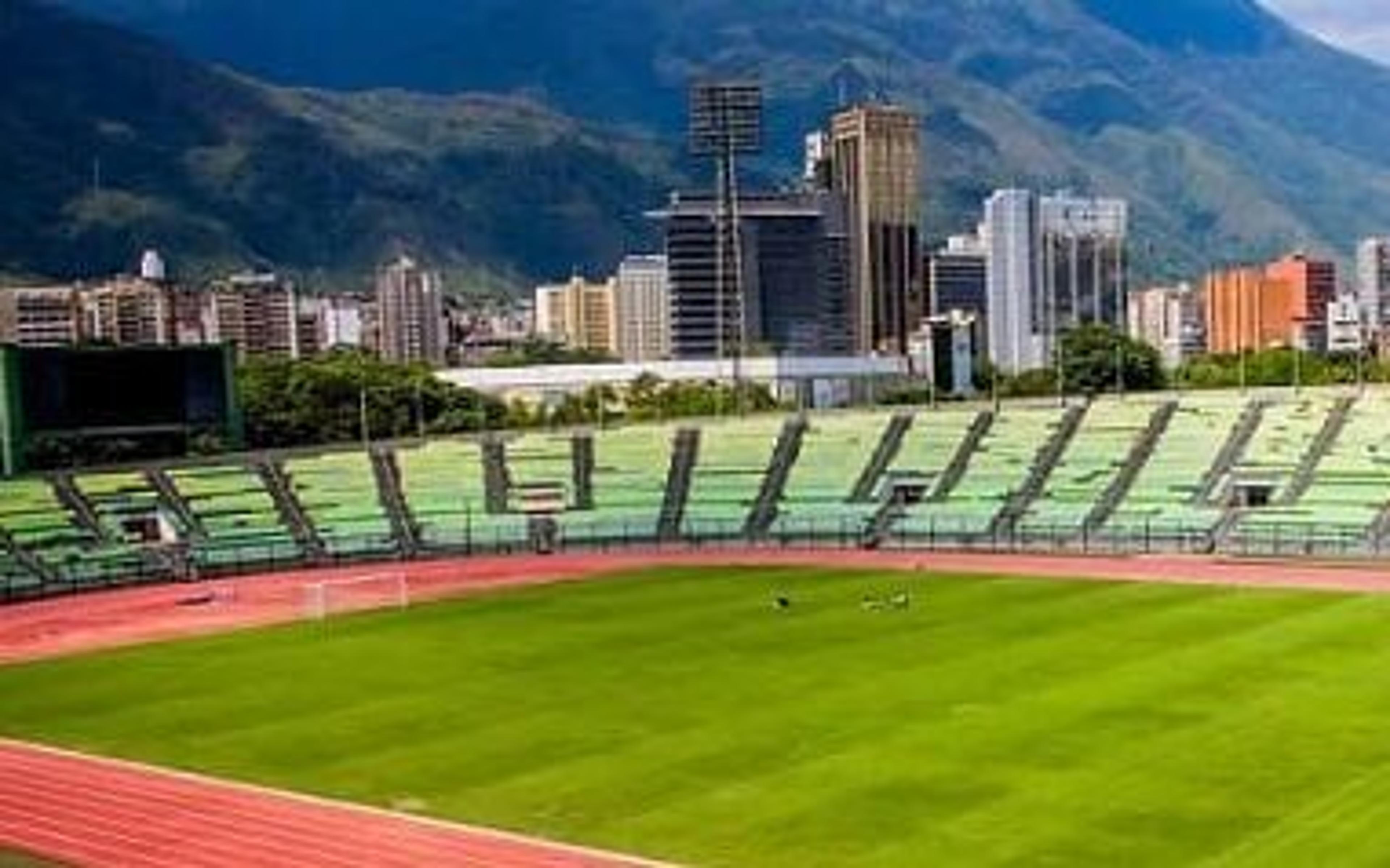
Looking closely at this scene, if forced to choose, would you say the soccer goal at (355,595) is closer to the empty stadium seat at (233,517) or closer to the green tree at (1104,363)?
the empty stadium seat at (233,517)

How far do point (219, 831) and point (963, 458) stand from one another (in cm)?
5462

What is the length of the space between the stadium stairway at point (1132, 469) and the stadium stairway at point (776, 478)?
1244cm

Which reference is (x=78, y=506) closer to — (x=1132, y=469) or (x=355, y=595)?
(x=355, y=595)

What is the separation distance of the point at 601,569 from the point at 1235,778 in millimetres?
38127

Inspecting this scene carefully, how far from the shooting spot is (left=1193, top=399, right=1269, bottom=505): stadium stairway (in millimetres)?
71062

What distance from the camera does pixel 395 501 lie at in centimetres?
7944

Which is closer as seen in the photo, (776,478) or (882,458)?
(776,478)

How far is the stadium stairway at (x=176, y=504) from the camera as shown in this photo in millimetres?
73750

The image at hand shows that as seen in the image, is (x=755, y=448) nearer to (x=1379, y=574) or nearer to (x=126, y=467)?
(x=126, y=467)

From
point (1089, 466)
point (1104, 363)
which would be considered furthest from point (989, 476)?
point (1104, 363)

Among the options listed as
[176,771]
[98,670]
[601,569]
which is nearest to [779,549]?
[601,569]

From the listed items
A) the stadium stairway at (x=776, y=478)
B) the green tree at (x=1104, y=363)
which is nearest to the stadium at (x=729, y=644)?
the stadium stairway at (x=776, y=478)

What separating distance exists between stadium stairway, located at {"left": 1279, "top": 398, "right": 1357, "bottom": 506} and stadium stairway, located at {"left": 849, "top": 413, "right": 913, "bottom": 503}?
16129mm

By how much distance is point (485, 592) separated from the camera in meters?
60.1
